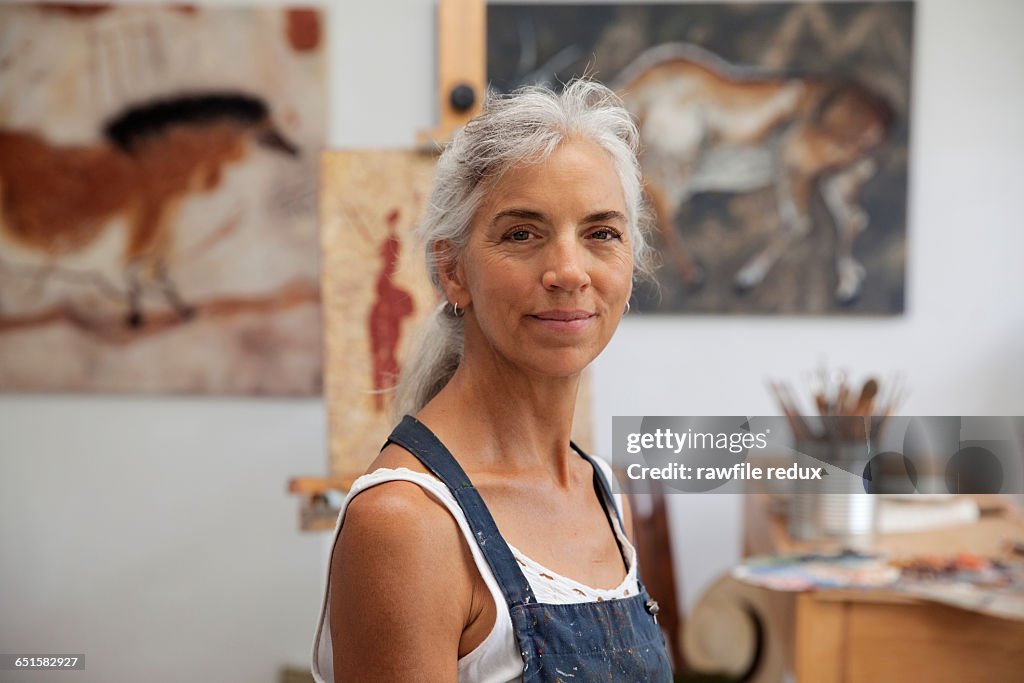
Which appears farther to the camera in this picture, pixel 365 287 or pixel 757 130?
pixel 757 130

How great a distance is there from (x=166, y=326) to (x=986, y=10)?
110 inches

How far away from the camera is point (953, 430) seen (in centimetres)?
311

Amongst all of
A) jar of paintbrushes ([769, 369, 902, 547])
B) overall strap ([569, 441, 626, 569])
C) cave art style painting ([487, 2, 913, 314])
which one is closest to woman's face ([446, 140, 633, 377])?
overall strap ([569, 441, 626, 569])

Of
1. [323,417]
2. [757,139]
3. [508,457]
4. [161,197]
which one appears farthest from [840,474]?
[161,197]

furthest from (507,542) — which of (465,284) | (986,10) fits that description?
(986,10)

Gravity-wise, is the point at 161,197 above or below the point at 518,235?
above

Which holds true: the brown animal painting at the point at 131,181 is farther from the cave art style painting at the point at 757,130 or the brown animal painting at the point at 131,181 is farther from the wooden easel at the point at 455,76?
the wooden easel at the point at 455,76

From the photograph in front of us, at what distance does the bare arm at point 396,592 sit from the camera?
88cm

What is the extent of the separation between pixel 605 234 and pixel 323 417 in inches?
89.5

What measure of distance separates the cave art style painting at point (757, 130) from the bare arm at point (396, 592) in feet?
7.23

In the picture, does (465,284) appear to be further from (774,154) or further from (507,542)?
(774,154)

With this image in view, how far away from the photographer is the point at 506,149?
103cm

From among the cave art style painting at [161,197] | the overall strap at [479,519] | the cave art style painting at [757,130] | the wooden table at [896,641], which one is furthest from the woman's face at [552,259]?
the cave art style painting at [161,197]

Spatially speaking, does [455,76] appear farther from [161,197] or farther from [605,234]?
[161,197]
